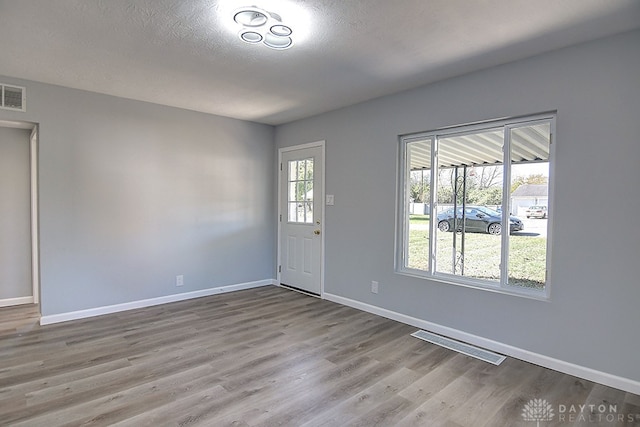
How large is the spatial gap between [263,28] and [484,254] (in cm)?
273

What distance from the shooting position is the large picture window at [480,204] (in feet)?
9.50

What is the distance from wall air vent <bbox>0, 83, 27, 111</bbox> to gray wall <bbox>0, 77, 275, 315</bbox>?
0.05 meters

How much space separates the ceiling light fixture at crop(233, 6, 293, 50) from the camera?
2.20 m

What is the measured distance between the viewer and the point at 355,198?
4.28 meters

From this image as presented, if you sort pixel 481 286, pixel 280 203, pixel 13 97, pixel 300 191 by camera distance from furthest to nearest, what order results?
pixel 280 203, pixel 300 191, pixel 13 97, pixel 481 286

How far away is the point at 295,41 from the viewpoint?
257cm

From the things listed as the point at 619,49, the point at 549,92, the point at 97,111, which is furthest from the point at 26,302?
the point at 619,49

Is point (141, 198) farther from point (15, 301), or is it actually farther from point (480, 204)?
point (480, 204)

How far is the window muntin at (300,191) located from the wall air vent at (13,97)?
3.12 m

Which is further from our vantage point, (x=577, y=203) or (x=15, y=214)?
(x=15, y=214)

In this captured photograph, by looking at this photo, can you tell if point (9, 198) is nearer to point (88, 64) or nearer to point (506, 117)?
point (88, 64)
